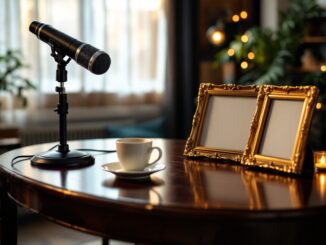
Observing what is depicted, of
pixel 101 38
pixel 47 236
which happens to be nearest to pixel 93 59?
pixel 47 236

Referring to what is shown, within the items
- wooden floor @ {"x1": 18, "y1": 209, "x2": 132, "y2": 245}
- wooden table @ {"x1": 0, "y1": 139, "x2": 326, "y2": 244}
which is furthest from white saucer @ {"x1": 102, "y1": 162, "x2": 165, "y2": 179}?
wooden floor @ {"x1": 18, "y1": 209, "x2": 132, "y2": 245}

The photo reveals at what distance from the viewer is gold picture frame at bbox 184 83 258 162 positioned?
53.6 inches

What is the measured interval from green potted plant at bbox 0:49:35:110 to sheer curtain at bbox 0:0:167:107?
4.7 inches

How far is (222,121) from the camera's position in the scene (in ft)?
4.60

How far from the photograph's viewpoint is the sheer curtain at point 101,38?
11.8ft

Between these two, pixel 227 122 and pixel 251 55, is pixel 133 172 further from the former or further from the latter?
pixel 251 55

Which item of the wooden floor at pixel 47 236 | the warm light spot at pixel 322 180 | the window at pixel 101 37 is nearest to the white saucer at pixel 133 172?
the warm light spot at pixel 322 180

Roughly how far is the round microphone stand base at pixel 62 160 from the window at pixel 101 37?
7.67ft

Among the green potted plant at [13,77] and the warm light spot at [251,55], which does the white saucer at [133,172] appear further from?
the warm light spot at [251,55]

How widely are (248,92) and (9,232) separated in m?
0.81

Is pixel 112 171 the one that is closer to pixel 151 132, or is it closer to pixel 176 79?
pixel 151 132

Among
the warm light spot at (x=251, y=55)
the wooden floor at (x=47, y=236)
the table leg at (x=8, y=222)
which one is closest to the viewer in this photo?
the table leg at (x=8, y=222)

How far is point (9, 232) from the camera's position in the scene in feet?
4.95

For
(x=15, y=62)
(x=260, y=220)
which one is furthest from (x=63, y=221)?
(x=15, y=62)
